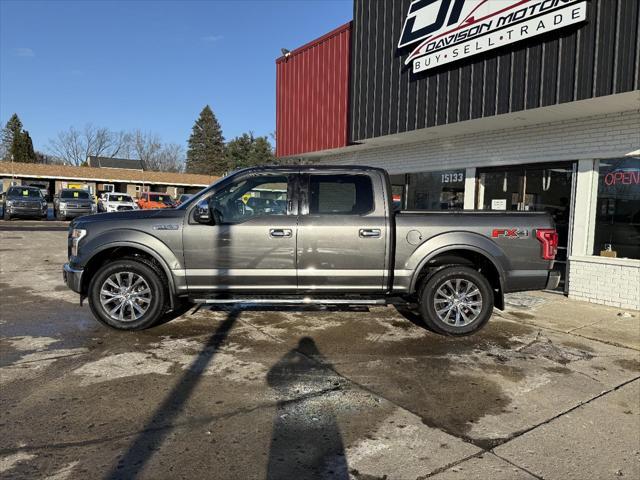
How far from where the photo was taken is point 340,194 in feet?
19.1

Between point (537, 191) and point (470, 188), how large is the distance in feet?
4.91

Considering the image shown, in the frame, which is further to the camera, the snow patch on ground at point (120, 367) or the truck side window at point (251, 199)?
the truck side window at point (251, 199)

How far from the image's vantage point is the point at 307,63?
538 inches

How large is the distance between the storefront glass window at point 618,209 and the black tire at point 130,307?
7133 mm

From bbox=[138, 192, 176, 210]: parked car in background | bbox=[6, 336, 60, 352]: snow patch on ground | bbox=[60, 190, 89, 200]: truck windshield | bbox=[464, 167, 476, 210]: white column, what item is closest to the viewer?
bbox=[6, 336, 60, 352]: snow patch on ground

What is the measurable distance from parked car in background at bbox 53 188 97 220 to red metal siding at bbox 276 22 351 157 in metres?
15.7

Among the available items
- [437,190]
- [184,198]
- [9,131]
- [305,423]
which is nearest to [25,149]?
[9,131]

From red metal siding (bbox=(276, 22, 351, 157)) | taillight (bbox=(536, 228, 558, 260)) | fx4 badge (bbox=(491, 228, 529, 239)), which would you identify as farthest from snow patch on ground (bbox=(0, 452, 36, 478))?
red metal siding (bbox=(276, 22, 351, 157))

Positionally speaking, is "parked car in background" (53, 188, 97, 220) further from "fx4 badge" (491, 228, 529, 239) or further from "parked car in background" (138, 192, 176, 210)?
"fx4 badge" (491, 228, 529, 239)

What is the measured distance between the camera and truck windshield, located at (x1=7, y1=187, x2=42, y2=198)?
24.4 meters

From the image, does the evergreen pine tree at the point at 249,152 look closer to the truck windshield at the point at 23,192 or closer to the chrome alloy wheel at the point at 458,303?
the truck windshield at the point at 23,192

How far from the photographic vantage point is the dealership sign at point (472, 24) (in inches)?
278

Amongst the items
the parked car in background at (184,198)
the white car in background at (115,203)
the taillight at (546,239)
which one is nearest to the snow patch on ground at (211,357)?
the parked car in background at (184,198)

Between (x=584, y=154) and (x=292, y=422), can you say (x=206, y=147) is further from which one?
(x=292, y=422)
